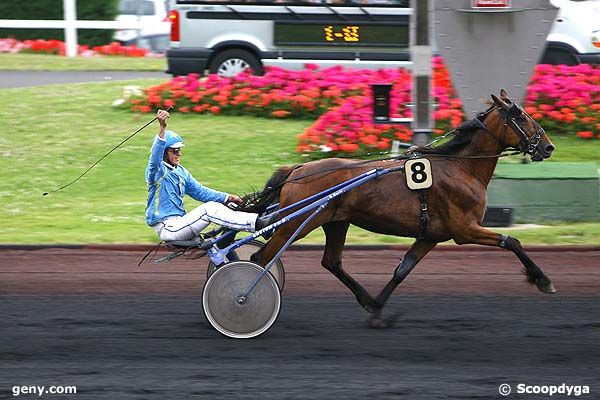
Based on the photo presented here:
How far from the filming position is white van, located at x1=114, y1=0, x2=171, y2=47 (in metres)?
24.8

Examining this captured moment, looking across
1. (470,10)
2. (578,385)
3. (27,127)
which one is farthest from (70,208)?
(578,385)

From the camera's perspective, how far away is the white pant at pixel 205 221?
733 cm

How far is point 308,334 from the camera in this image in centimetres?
738

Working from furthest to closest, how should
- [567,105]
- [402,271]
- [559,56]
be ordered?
[559,56], [567,105], [402,271]

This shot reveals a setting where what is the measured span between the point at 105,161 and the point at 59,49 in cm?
1076

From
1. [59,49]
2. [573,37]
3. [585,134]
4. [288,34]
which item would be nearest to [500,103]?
[585,134]

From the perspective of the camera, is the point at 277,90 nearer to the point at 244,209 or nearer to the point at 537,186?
the point at 537,186

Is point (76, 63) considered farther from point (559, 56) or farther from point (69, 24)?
point (559, 56)

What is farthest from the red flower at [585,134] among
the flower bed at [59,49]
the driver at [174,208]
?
the flower bed at [59,49]

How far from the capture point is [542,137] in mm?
7559

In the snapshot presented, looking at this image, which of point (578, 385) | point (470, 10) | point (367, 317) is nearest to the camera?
point (578, 385)

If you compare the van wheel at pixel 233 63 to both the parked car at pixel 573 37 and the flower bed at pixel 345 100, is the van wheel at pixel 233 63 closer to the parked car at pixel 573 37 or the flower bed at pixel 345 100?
the flower bed at pixel 345 100

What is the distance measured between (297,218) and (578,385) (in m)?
2.17

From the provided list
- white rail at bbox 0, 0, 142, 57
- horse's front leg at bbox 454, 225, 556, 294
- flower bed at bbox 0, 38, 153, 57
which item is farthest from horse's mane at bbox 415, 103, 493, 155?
flower bed at bbox 0, 38, 153, 57
